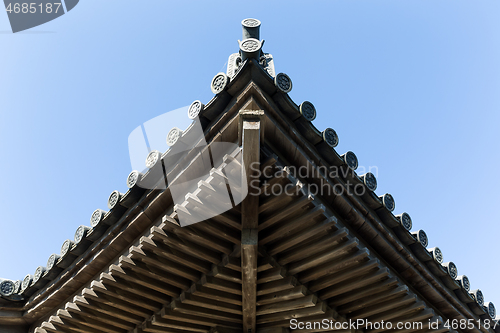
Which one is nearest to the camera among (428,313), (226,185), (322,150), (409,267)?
(226,185)

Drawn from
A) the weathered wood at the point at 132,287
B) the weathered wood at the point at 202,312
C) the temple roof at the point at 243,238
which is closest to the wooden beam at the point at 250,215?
the temple roof at the point at 243,238

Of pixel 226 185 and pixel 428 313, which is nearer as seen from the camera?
pixel 226 185

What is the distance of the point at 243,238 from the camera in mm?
5652

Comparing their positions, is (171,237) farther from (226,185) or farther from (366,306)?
(366,306)

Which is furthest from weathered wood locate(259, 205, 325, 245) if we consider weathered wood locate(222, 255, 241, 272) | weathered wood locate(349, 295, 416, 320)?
weathered wood locate(349, 295, 416, 320)

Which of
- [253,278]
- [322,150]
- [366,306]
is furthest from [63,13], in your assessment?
[366,306]

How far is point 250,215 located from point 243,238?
1.14ft

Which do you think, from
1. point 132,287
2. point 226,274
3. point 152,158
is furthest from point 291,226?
point 132,287

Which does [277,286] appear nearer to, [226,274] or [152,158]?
[226,274]

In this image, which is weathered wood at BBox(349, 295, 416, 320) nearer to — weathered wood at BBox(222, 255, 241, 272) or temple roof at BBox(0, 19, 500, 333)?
temple roof at BBox(0, 19, 500, 333)

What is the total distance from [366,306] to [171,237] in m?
3.34

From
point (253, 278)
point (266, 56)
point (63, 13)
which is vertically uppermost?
point (63, 13)

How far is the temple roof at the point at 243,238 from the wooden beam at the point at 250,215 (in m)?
0.03

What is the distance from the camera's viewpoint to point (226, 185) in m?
5.18
